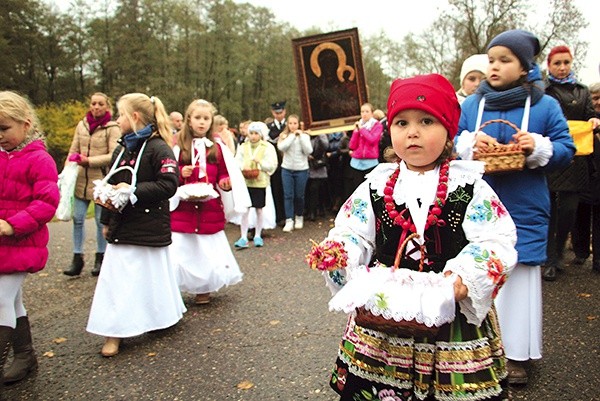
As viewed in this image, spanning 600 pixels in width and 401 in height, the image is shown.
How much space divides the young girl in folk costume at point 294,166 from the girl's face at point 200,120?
4.51 m

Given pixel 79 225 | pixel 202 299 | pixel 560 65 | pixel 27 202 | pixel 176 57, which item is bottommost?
pixel 202 299

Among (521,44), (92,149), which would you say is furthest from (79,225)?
(521,44)

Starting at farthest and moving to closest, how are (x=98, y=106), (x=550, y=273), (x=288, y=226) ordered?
(x=288, y=226)
(x=98, y=106)
(x=550, y=273)

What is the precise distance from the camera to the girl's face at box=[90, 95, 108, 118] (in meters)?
6.65

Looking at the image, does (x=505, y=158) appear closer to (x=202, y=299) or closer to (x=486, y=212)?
(x=486, y=212)

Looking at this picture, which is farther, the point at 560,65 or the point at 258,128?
the point at 258,128

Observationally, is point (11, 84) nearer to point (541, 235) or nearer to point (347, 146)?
point (347, 146)

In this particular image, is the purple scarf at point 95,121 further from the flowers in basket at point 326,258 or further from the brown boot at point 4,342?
the flowers in basket at point 326,258

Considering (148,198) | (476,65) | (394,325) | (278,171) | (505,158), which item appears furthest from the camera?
(278,171)

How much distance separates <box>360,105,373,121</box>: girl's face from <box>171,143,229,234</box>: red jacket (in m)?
4.78

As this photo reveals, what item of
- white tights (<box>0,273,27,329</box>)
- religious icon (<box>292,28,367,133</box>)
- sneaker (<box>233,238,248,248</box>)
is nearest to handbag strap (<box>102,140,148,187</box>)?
white tights (<box>0,273,27,329</box>)

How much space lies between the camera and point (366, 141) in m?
9.90

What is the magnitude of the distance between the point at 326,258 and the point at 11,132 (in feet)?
8.85

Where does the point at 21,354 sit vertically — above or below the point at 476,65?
below
